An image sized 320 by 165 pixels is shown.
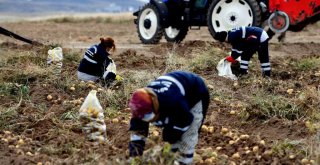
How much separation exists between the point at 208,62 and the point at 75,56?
8.99 feet

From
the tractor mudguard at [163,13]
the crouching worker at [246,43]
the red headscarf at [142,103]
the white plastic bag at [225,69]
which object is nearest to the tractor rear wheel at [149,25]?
the tractor mudguard at [163,13]

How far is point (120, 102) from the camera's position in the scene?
341 inches

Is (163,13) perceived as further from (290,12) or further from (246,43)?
(246,43)

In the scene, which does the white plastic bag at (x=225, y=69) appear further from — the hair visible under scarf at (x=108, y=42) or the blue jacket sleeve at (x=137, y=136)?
the blue jacket sleeve at (x=137, y=136)

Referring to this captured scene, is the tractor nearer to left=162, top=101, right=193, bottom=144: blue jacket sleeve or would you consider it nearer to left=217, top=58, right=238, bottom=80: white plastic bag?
left=217, top=58, right=238, bottom=80: white plastic bag

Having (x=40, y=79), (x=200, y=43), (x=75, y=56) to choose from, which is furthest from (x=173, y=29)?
(x=40, y=79)

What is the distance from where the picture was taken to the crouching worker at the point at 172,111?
198 inches

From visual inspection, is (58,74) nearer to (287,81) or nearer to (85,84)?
(85,84)

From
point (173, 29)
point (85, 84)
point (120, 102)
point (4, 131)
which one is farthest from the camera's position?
point (173, 29)

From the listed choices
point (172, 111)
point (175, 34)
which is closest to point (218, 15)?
point (175, 34)

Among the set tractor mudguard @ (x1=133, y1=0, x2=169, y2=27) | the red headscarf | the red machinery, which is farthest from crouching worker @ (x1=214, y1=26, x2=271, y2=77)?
the red headscarf

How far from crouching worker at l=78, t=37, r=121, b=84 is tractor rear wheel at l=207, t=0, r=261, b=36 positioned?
499 centimetres

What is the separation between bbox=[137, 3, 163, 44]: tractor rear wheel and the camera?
16.1m

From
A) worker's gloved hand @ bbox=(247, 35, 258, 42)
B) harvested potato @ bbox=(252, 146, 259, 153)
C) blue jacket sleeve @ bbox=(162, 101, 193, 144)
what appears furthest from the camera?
A: worker's gloved hand @ bbox=(247, 35, 258, 42)
